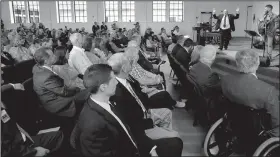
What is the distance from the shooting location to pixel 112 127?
4.27 ft

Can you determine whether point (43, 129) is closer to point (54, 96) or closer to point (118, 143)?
point (54, 96)

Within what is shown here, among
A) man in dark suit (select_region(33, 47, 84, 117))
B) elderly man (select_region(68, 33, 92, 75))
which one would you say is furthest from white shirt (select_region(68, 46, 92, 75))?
man in dark suit (select_region(33, 47, 84, 117))

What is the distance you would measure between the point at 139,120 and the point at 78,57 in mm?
1555

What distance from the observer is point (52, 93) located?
A: 2262mm

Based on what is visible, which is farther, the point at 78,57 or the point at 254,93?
the point at 78,57

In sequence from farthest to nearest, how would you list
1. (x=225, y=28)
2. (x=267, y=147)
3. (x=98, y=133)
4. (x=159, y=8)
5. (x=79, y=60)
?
A: (x=159, y=8)
(x=225, y=28)
(x=79, y=60)
(x=267, y=147)
(x=98, y=133)

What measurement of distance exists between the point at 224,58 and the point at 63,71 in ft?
10.8

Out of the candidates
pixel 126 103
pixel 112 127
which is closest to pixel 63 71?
pixel 126 103

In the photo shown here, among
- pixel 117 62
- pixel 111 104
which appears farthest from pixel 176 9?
pixel 111 104

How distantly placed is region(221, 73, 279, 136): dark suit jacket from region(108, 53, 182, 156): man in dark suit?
50 cm

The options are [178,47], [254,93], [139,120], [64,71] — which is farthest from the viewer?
[178,47]

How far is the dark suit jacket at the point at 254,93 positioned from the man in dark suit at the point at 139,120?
19.8 inches

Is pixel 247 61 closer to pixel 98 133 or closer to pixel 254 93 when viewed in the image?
pixel 254 93

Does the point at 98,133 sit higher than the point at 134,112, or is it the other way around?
the point at 98,133
